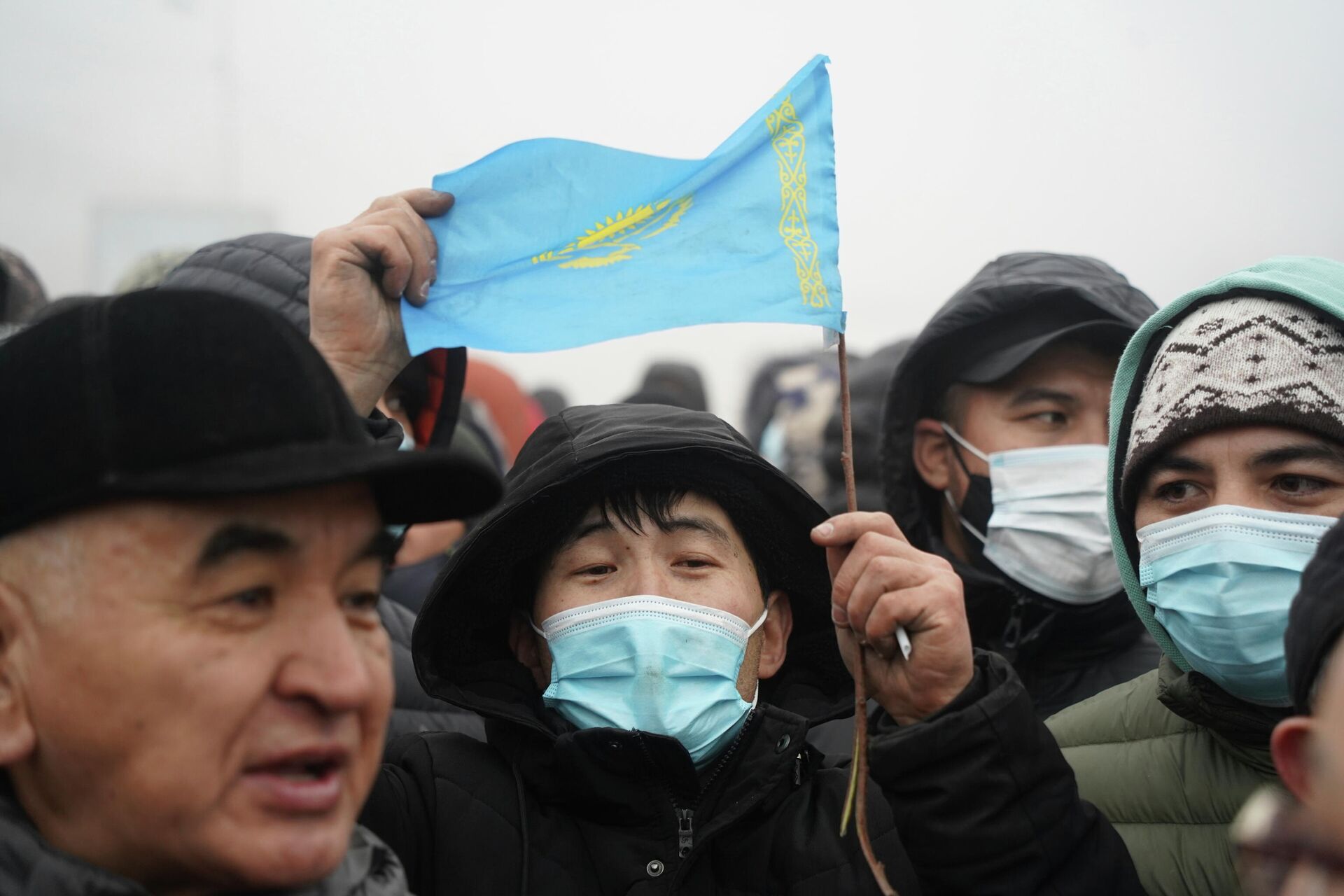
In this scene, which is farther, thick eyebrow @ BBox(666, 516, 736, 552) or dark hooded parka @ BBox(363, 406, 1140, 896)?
thick eyebrow @ BBox(666, 516, 736, 552)

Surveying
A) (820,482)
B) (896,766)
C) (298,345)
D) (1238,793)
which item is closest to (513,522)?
(896,766)

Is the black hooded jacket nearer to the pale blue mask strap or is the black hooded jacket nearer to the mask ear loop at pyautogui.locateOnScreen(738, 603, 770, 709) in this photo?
the pale blue mask strap

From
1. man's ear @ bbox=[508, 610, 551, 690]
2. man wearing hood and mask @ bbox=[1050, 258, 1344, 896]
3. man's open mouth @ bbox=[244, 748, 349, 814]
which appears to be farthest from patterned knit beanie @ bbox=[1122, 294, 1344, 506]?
man's open mouth @ bbox=[244, 748, 349, 814]

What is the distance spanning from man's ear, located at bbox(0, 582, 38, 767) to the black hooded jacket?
2.92 metres

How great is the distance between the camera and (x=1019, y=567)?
155 inches

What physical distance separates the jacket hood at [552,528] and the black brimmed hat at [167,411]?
1.24 meters

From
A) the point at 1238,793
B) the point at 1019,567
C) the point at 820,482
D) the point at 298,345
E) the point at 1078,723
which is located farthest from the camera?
the point at 820,482

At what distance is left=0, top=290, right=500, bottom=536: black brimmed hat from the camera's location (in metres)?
1.62

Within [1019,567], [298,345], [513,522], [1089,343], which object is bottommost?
[1019,567]

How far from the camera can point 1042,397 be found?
412cm

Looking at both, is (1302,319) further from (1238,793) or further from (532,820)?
(532,820)

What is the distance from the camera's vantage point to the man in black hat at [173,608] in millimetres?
1632

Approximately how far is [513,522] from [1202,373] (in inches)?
67.9

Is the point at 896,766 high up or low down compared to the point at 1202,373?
down
